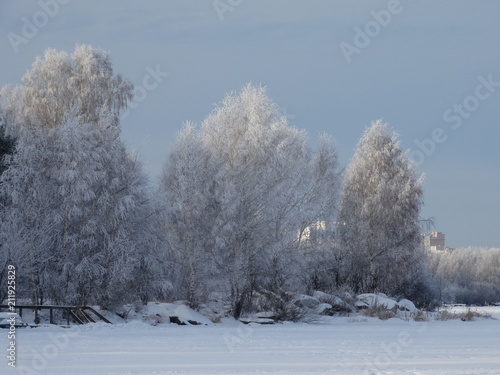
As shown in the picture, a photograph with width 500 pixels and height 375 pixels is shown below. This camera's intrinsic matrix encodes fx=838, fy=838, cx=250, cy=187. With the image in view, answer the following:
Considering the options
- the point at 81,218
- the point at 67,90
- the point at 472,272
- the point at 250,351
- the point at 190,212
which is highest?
the point at 67,90

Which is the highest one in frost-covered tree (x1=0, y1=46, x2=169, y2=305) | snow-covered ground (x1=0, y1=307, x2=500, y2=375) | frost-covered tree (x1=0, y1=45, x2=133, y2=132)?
frost-covered tree (x1=0, y1=45, x2=133, y2=132)

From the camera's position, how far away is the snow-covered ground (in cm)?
1503

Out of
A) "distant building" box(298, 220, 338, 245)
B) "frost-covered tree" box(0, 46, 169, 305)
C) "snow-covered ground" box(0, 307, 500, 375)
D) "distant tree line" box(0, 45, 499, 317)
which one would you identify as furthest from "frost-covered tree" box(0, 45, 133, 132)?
"snow-covered ground" box(0, 307, 500, 375)

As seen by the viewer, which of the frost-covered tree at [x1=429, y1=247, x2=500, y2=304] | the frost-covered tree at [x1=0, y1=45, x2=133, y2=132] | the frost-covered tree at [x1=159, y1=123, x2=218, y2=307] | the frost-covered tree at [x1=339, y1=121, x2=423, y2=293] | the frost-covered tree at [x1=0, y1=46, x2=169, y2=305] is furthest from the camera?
the frost-covered tree at [x1=429, y1=247, x2=500, y2=304]

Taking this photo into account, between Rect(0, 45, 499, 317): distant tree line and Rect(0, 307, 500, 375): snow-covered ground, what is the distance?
442cm

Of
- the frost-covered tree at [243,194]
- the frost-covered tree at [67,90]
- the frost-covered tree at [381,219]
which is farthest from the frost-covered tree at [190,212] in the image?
the frost-covered tree at [381,219]

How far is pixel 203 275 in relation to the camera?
33.9 metres

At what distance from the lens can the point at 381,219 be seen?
4616cm

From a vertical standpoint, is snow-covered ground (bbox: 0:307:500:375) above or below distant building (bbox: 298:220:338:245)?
below

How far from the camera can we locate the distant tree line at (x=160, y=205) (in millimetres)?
31078

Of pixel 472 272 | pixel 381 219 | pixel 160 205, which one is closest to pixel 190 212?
pixel 160 205

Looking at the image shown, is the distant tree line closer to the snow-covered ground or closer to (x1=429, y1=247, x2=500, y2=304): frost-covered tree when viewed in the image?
the snow-covered ground

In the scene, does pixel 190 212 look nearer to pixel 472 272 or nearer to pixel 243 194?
pixel 243 194

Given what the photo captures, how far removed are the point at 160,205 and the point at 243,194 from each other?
163 inches
